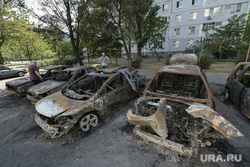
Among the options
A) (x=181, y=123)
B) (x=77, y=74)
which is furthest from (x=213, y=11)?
(x=181, y=123)

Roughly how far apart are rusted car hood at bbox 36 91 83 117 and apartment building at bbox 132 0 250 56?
1832cm

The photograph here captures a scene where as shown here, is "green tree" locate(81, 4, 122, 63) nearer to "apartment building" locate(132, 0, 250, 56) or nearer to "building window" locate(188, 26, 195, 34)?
"apartment building" locate(132, 0, 250, 56)

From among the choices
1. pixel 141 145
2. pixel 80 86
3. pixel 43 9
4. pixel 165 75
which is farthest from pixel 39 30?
pixel 141 145

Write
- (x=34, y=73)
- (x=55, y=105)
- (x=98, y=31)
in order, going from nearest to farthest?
1. (x=55, y=105)
2. (x=34, y=73)
3. (x=98, y=31)

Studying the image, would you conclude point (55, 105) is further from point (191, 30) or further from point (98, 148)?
point (191, 30)

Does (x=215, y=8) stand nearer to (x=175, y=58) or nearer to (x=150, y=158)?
(x=175, y=58)

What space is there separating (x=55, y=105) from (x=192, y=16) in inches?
1038

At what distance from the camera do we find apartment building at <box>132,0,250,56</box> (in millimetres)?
18117

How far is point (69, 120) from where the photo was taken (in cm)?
275

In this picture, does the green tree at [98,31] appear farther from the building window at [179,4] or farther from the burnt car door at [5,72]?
the building window at [179,4]

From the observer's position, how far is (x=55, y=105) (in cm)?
298

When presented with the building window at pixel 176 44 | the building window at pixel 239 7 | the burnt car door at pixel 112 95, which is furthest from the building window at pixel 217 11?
the burnt car door at pixel 112 95

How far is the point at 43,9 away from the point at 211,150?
13.4 metres

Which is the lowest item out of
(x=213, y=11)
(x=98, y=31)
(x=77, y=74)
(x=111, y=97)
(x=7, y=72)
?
(x=111, y=97)
